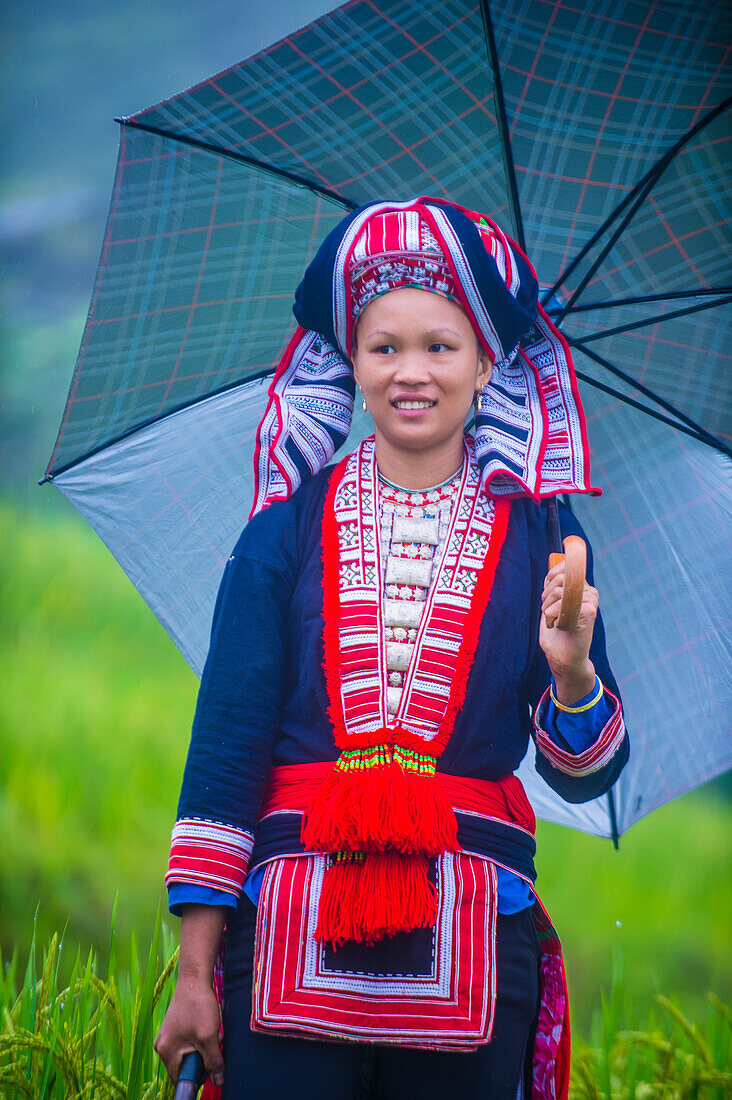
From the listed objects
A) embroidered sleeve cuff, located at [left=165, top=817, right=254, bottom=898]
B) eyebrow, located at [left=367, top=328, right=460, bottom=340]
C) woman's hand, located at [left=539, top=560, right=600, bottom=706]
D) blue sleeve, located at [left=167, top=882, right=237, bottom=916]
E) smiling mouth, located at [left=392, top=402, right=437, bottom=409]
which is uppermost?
eyebrow, located at [left=367, top=328, right=460, bottom=340]

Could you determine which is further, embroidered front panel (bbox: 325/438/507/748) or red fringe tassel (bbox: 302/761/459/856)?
embroidered front panel (bbox: 325/438/507/748)

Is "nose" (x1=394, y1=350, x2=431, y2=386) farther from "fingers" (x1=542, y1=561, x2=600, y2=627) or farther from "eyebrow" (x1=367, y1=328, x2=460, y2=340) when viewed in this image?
"fingers" (x1=542, y1=561, x2=600, y2=627)

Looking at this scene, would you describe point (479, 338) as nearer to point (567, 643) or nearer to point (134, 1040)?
point (567, 643)

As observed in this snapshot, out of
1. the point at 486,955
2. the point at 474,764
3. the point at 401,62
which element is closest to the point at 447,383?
the point at 474,764

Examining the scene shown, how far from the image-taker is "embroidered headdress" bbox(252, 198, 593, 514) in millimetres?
1655

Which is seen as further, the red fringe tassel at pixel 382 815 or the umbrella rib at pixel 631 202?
the umbrella rib at pixel 631 202

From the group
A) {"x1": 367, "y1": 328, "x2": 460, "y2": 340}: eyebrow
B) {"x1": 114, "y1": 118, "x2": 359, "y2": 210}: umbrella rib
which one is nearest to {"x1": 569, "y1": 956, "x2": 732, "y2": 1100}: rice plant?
{"x1": 367, "y1": 328, "x2": 460, "y2": 340}: eyebrow

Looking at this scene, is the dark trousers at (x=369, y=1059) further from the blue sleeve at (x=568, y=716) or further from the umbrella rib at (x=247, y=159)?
the umbrella rib at (x=247, y=159)

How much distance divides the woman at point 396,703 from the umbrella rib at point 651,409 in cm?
23

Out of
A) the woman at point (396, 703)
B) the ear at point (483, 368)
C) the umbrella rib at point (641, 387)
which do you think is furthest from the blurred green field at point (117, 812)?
the ear at point (483, 368)

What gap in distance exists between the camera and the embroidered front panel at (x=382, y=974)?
4.77 ft

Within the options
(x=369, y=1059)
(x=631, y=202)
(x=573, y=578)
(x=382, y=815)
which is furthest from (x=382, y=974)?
(x=631, y=202)

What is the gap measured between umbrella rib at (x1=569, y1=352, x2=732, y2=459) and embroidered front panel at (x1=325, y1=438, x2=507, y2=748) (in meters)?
0.42

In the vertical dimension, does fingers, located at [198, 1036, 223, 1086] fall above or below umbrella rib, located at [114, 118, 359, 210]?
below
